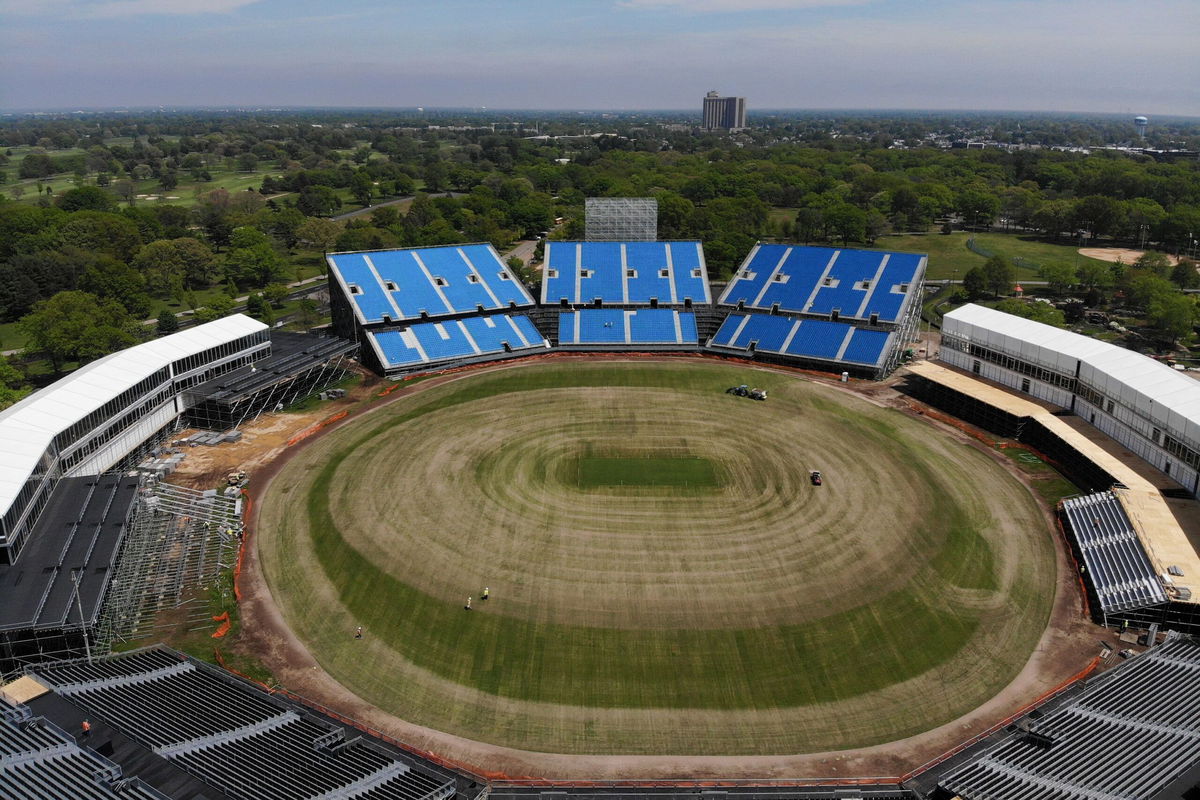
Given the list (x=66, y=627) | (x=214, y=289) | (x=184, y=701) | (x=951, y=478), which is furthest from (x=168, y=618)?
(x=214, y=289)

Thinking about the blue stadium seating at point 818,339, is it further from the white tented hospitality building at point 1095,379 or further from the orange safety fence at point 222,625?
the orange safety fence at point 222,625

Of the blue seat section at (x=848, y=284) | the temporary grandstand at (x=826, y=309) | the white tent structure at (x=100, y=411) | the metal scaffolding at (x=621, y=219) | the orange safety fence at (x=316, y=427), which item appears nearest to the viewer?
the white tent structure at (x=100, y=411)

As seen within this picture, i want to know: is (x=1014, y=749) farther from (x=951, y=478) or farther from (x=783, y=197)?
(x=783, y=197)

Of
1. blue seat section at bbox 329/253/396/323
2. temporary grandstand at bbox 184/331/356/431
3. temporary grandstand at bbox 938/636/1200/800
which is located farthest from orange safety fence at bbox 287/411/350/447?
temporary grandstand at bbox 938/636/1200/800

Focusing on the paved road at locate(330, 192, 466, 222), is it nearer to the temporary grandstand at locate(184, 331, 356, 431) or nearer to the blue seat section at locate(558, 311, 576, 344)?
the blue seat section at locate(558, 311, 576, 344)

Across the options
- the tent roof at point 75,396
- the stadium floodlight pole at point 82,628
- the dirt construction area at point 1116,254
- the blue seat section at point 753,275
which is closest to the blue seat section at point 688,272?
the blue seat section at point 753,275
